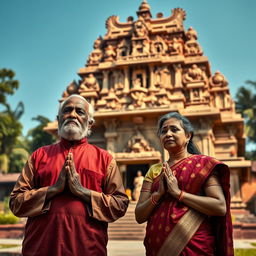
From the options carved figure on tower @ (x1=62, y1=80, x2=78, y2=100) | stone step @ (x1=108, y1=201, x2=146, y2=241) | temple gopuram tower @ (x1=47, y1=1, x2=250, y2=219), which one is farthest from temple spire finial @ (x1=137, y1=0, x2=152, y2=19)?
stone step @ (x1=108, y1=201, x2=146, y2=241)

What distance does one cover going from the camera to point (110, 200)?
335 centimetres

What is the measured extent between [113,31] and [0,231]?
47.9 ft

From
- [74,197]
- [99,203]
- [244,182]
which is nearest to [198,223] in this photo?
[99,203]

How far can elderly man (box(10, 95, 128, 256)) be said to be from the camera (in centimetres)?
316

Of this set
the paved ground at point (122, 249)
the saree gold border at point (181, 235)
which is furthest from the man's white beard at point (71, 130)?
the paved ground at point (122, 249)

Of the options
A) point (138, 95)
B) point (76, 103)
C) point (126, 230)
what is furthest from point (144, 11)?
point (76, 103)

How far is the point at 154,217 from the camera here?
3314 millimetres

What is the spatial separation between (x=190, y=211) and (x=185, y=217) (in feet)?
0.25

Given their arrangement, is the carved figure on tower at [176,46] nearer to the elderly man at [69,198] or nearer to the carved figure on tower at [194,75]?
the carved figure on tower at [194,75]

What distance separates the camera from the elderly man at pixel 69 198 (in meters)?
3.16

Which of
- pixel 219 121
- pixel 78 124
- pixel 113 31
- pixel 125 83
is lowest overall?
pixel 78 124

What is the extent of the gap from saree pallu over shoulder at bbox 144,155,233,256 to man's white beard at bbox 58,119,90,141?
40.2 inches

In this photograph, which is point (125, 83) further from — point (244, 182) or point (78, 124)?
point (78, 124)

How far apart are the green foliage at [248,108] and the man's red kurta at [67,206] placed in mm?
33717
